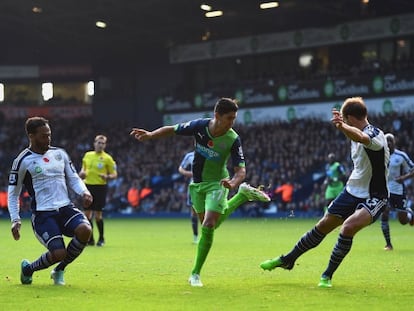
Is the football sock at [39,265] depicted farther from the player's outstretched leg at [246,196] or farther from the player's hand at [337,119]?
the player's hand at [337,119]

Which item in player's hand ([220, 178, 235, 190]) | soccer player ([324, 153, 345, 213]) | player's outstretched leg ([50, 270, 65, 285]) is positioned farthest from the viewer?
soccer player ([324, 153, 345, 213])

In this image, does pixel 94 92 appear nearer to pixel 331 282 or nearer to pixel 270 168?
pixel 270 168

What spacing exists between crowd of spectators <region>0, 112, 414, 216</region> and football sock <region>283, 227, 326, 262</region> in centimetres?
2434

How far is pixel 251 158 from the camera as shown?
45344mm

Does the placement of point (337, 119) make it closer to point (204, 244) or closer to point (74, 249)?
point (204, 244)

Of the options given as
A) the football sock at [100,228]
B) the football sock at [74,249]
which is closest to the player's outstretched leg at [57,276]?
the football sock at [74,249]

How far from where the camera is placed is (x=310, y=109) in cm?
4622

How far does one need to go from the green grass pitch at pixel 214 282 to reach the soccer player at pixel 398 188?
55 cm

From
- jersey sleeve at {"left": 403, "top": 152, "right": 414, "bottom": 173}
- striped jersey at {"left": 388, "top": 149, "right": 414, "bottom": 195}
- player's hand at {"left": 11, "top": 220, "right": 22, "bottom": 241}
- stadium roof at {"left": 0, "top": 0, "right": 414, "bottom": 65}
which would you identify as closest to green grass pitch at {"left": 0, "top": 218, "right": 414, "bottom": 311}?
player's hand at {"left": 11, "top": 220, "right": 22, "bottom": 241}

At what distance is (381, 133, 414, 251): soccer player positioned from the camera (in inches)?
719

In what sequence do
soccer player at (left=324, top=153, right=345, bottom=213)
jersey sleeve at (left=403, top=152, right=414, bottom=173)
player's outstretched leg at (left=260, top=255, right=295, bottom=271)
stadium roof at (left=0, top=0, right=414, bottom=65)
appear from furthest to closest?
stadium roof at (left=0, top=0, right=414, bottom=65) → soccer player at (left=324, top=153, right=345, bottom=213) → jersey sleeve at (left=403, top=152, right=414, bottom=173) → player's outstretched leg at (left=260, top=255, right=295, bottom=271)

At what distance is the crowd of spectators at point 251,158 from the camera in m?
41.2

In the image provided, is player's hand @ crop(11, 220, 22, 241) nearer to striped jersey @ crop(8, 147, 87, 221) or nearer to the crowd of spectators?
striped jersey @ crop(8, 147, 87, 221)

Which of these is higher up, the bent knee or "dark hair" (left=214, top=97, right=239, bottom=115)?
"dark hair" (left=214, top=97, right=239, bottom=115)
